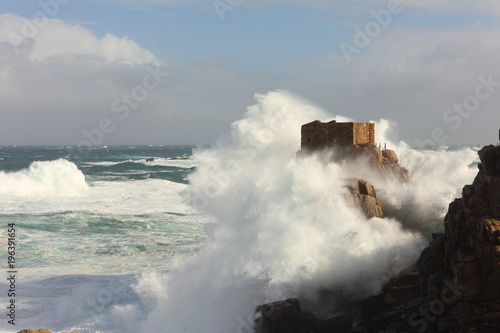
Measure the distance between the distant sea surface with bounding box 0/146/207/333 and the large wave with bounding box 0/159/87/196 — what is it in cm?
6

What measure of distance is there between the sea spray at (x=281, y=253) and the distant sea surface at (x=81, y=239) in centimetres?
177

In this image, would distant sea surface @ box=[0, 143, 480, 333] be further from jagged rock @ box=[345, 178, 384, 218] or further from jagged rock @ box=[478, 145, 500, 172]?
jagged rock @ box=[478, 145, 500, 172]

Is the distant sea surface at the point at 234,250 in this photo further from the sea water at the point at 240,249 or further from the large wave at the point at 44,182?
the large wave at the point at 44,182

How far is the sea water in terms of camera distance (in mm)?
11180

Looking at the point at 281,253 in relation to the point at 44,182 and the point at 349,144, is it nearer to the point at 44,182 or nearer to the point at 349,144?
the point at 349,144

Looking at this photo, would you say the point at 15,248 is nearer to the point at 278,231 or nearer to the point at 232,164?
the point at 232,164

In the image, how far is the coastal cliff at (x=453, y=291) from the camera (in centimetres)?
761

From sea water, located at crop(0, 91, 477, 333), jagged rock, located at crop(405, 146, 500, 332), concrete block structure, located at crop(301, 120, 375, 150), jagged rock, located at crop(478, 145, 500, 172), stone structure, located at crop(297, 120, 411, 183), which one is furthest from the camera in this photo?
concrete block structure, located at crop(301, 120, 375, 150)

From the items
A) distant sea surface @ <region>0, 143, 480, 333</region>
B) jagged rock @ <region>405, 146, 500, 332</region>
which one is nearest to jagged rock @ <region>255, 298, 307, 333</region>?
distant sea surface @ <region>0, 143, 480, 333</region>

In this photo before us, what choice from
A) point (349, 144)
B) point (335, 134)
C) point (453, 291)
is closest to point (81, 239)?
point (335, 134)

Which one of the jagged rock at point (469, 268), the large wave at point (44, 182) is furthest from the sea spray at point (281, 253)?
the large wave at point (44, 182)

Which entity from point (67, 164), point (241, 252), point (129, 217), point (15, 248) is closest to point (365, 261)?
point (241, 252)

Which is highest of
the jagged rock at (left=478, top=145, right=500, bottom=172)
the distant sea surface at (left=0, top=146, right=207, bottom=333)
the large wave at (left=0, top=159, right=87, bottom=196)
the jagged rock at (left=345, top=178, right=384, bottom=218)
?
the jagged rock at (left=478, top=145, right=500, bottom=172)

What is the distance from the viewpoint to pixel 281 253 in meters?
12.0
